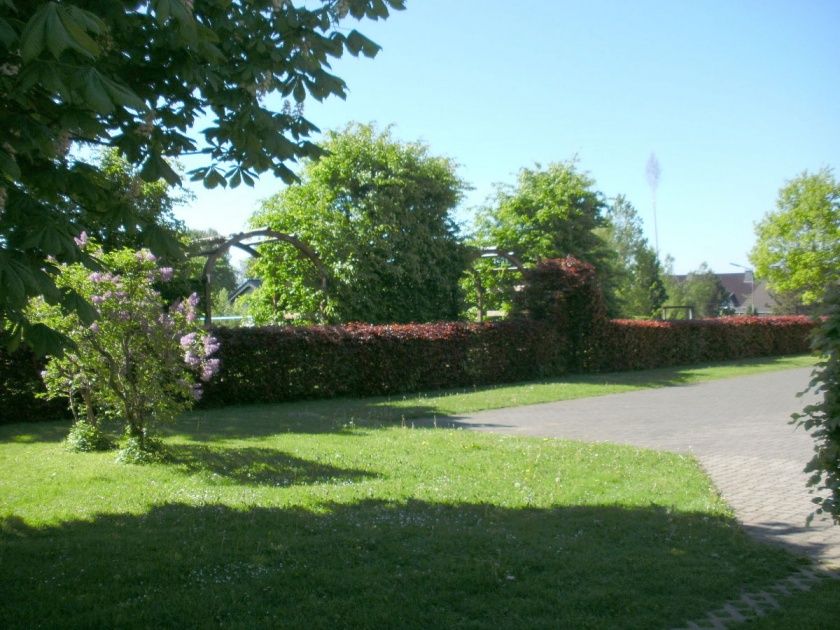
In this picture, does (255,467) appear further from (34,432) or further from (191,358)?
(34,432)

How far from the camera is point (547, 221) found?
3186cm

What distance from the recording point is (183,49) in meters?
5.02

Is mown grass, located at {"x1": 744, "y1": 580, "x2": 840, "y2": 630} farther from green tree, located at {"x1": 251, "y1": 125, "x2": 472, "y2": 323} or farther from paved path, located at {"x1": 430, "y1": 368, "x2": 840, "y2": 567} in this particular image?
green tree, located at {"x1": 251, "y1": 125, "x2": 472, "y2": 323}

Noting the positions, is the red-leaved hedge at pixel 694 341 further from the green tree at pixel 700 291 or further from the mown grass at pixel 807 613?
the green tree at pixel 700 291

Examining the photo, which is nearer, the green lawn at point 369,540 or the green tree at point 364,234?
the green lawn at point 369,540

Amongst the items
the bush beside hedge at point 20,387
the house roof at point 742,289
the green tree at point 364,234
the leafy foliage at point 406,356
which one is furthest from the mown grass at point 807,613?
the house roof at point 742,289

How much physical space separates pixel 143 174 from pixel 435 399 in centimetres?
Answer: 1358

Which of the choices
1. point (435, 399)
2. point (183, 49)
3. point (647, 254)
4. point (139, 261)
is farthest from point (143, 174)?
point (647, 254)

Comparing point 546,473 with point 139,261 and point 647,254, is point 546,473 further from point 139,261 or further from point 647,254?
point 647,254

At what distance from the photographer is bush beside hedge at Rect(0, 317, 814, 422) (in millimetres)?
14375

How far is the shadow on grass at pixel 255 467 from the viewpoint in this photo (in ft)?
27.7

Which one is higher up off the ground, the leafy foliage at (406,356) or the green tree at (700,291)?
the green tree at (700,291)

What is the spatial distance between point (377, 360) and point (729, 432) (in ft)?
28.3

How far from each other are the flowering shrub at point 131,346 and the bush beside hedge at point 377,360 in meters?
5.00
